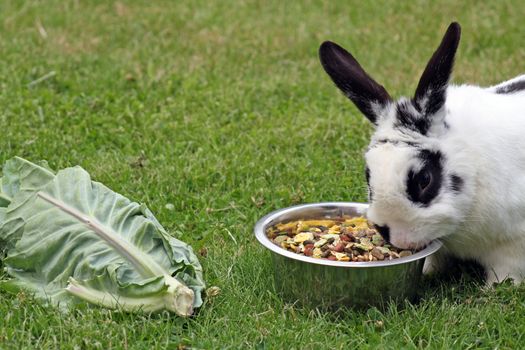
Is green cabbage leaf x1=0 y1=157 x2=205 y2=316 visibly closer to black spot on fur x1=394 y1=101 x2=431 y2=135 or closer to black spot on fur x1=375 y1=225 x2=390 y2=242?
black spot on fur x1=375 y1=225 x2=390 y2=242

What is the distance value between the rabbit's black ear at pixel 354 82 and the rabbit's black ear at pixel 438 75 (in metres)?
0.20

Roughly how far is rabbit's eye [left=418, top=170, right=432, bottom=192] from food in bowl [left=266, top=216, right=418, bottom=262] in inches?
11.7

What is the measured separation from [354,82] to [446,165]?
0.57m

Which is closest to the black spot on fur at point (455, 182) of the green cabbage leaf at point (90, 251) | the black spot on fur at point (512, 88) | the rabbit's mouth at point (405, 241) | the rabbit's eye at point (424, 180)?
the rabbit's eye at point (424, 180)

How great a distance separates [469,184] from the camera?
3631 millimetres

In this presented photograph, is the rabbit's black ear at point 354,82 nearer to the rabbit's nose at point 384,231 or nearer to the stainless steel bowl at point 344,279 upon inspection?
the rabbit's nose at point 384,231

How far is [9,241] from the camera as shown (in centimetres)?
395

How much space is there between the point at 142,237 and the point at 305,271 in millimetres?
728

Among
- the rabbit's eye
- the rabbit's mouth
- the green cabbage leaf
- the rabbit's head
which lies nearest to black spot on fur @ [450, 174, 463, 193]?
the rabbit's head

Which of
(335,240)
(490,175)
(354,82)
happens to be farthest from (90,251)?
(490,175)

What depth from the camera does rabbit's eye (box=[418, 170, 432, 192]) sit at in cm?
351

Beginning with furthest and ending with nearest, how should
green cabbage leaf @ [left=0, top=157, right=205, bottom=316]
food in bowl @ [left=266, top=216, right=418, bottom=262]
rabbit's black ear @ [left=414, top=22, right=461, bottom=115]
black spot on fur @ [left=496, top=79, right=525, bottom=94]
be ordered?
black spot on fur @ [left=496, top=79, right=525, bottom=94]
food in bowl @ [left=266, top=216, right=418, bottom=262]
green cabbage leaf @ [left=0, top=157, right=205, bottom=316]
rabbit's black ear @ [left=414, top=22, right=461, bottom=115]

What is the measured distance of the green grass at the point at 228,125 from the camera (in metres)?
3.50

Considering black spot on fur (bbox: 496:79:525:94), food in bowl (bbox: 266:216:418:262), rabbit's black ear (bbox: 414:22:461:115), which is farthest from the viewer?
black spot on fur (bbox: 496:79:525:94)
